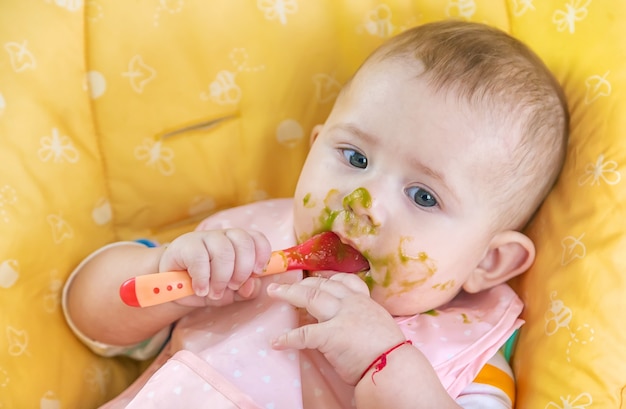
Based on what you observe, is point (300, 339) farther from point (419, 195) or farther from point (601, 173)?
point (601, 173)

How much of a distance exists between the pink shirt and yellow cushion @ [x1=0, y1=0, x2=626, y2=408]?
9 cm

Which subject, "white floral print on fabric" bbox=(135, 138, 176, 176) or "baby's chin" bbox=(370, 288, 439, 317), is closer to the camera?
"baby's chin" bbox=(370, 288, 439, 317)

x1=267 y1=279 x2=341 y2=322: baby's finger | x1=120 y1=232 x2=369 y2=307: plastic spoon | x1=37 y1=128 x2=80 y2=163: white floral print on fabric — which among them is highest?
x1=37 y1=128 x2=80 y2=163: white floral print on fabric

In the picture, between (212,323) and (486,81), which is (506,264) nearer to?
(486,81)

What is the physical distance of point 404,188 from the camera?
3.43ft

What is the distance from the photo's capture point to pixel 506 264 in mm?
1206

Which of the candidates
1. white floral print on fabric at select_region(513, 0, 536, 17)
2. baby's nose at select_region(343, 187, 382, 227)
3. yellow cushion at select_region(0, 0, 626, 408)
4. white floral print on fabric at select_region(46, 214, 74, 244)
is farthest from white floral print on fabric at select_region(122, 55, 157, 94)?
white floral print on fabric at select_region(513, 0, 536, 17)

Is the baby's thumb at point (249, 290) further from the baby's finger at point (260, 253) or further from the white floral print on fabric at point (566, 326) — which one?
the white floral print on fabric at point (566, 326)

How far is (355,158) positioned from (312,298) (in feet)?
0.76

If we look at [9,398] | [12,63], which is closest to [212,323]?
[9,398]

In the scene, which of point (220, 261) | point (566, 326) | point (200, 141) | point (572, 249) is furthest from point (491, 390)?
point (200, 141)

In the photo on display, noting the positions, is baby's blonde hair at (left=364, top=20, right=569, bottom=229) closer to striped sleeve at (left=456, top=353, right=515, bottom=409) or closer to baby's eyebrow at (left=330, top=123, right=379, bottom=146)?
baby's eyebrow at (left=330, top=123, right=379, bottom=146)

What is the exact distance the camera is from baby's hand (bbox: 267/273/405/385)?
97 centimetres

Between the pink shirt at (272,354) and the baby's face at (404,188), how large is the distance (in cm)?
9
